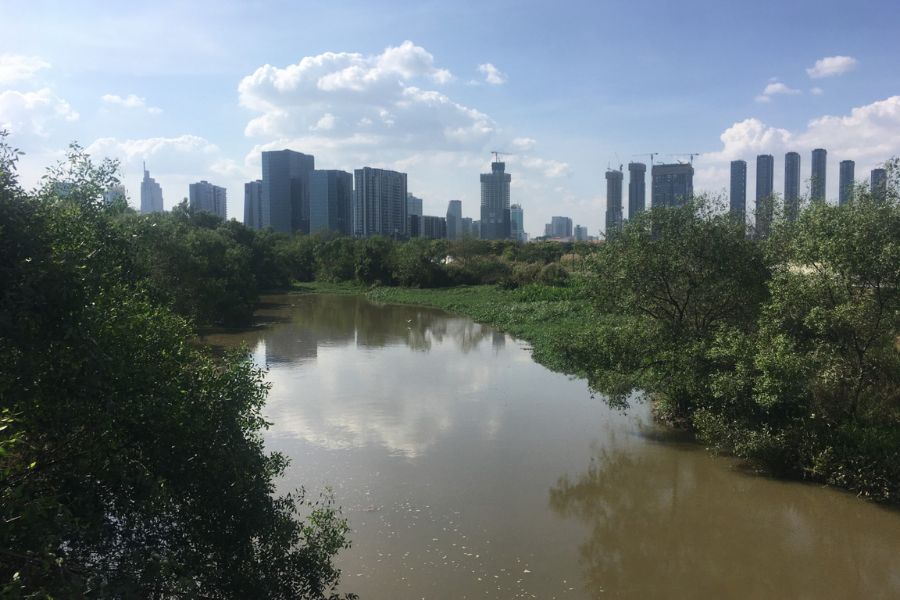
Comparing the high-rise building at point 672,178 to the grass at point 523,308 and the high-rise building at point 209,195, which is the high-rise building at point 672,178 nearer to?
the grass at point 523,308

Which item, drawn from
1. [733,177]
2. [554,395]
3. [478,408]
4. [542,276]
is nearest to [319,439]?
[478,408]

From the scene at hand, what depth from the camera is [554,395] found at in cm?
2111

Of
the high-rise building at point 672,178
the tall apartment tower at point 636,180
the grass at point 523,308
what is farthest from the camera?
the tall apartment tower at point 636,180

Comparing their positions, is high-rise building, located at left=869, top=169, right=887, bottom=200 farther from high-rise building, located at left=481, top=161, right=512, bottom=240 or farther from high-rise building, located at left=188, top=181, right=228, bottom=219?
high-rise building, located at left=481, top=161, right=512, bottom=240

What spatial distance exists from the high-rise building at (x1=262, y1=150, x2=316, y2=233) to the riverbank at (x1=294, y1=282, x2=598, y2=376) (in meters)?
44.9

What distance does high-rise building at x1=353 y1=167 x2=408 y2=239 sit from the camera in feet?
358

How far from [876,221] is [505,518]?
29.3 ft

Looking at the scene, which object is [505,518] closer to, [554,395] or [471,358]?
[554,395]

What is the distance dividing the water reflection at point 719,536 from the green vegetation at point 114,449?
18.2 feet

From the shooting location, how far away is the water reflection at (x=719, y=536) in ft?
32.2

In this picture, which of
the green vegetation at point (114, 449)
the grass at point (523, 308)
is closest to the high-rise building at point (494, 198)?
the grass at point (523, 308)

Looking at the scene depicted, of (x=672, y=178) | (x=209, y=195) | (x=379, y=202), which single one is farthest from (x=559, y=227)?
(x=672, y=178)

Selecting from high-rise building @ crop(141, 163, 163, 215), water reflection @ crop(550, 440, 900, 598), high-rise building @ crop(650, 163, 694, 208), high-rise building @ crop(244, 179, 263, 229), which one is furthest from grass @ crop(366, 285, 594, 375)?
high-rise building @ crop(244, 179, 263, 229)

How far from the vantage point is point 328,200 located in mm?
108438
